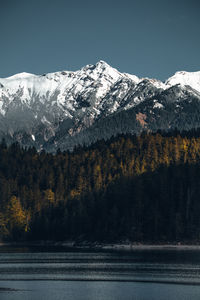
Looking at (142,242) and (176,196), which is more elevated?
(176,196)

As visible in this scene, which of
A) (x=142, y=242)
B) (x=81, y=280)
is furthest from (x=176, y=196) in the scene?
(x=81, y=280)

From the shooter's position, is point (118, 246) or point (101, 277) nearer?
point (101, 277)

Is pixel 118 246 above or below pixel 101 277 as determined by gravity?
above

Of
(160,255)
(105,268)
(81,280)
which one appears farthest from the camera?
(160,255)

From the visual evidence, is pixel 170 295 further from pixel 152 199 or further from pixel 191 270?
pixel 152 199

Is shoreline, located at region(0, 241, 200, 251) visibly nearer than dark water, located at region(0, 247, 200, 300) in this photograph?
No

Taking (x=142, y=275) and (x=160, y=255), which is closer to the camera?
(x=142, y=275)

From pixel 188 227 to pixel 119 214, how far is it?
27.1 metres

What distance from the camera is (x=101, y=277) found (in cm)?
10431

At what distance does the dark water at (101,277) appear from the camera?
3361 inches

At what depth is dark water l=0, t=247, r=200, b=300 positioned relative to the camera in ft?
280

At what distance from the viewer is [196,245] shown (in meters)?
168

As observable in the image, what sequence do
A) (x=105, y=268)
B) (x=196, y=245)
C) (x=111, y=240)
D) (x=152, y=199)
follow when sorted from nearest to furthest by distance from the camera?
(x=105, y=268) < (x=196, y=245) < (x=111, y=240) < (x=152, y=199)

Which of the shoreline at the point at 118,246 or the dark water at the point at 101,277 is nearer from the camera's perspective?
the dark water at the point at 101,277
